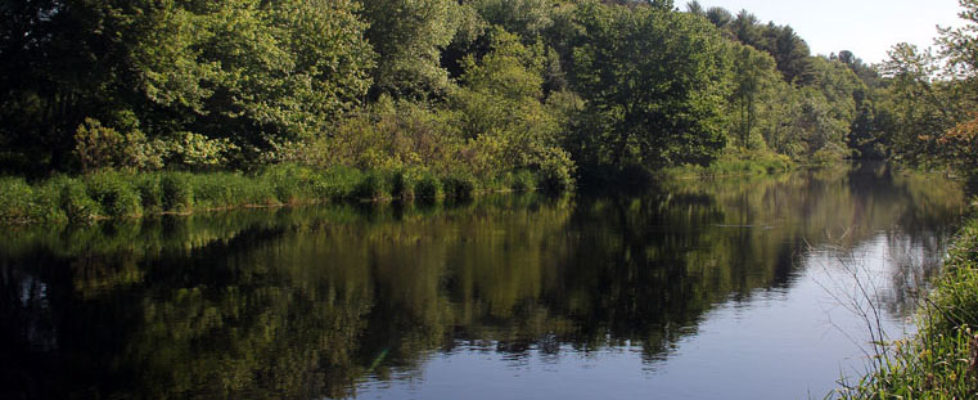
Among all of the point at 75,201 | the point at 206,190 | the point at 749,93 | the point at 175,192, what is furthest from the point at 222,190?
the point at 749,93

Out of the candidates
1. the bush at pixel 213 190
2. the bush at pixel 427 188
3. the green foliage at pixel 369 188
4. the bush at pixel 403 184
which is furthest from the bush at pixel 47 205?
the bush at pixel 427 188

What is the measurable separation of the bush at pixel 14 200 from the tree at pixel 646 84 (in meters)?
33.1

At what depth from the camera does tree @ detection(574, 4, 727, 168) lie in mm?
51719

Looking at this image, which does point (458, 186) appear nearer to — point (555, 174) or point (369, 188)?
point (369, 188)

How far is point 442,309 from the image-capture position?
13.3 m

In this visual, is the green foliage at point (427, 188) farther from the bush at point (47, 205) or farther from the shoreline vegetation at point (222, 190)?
the bush at point (47, 205)

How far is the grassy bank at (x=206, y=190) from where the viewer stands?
2442cm

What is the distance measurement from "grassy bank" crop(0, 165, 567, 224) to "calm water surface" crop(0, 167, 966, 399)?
70.7 inches

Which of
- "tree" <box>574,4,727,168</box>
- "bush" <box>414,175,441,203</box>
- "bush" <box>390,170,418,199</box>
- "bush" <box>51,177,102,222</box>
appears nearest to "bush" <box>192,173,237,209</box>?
"bush" <box>51,177,102,222</box>

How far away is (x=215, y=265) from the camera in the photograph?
57.9 ft

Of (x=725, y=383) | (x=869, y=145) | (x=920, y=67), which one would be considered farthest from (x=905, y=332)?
(x=869, y=145)

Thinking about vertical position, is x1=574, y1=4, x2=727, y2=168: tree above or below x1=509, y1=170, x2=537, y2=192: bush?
above

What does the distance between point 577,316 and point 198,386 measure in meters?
6.12

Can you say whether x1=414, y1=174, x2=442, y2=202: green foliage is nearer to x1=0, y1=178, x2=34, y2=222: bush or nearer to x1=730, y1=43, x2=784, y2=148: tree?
x1=0, y1=178, x2=34, y2=222: bush
